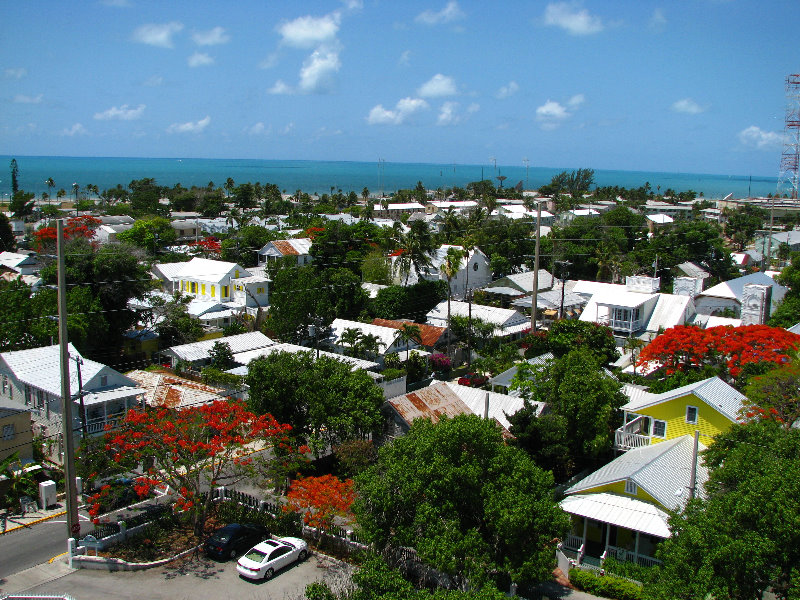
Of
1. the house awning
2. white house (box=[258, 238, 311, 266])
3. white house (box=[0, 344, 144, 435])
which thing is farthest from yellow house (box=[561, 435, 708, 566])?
white house (box=[258, 238, 311, 266])

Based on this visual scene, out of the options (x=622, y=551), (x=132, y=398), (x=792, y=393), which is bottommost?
(x=622, y=551)

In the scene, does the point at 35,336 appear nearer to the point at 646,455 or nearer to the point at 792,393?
the point at 646,455

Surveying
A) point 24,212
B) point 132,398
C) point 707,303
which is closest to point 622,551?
point 132,398

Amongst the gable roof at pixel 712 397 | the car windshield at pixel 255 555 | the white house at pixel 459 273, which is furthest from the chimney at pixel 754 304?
the car windshield at pixel 255 555

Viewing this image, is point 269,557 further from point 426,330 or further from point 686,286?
point 686,286

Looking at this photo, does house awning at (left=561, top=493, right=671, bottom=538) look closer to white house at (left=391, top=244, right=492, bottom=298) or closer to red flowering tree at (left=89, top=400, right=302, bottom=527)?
red flowering tree at (left=89, top=400, right=302, bottom=527)

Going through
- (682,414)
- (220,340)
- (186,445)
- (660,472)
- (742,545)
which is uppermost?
(742,545)

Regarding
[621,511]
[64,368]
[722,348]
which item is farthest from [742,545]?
[722,348]
